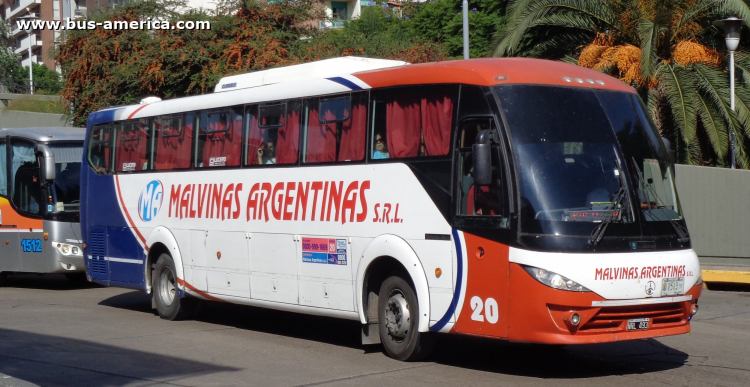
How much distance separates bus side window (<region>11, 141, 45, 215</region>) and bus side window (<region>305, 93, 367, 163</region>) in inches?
378

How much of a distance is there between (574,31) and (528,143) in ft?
51.4

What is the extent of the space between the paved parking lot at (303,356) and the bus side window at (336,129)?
7.47ft

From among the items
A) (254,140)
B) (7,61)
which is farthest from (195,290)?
(7,61)

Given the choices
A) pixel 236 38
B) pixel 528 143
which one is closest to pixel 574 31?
pixel 236 38

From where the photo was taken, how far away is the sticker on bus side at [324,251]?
1072 centimetres

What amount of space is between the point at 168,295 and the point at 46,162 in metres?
5.69

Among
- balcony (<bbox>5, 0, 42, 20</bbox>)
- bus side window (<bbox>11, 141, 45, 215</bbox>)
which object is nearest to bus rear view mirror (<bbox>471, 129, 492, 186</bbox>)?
bus side window (<bbox>11, 141, 45, 215</bbox>)

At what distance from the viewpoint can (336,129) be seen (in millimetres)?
10859

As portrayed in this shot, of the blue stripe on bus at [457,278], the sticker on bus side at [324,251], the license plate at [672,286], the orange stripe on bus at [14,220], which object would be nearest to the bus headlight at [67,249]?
the orange stripe on bus at [14,220]

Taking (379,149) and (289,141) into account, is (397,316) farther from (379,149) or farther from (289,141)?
(289,141)

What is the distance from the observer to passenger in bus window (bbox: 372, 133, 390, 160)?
10.2 meters

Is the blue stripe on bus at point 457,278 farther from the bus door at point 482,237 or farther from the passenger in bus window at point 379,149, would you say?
the passenger in bus window at point 379,149

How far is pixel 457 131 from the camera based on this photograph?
30.3 feet

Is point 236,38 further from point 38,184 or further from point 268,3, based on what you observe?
point 38,184
